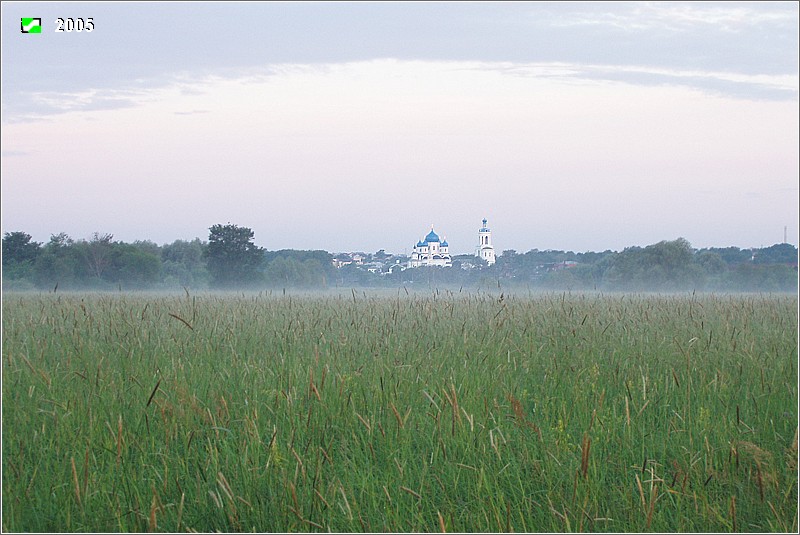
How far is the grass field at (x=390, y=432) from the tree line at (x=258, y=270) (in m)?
1.74

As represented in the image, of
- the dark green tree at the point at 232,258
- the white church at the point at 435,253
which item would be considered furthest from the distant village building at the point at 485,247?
the dark green tree at the point at 232,258

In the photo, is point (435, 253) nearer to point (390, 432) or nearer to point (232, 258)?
point (232, 258)

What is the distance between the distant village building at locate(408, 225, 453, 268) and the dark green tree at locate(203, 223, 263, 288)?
333 cm

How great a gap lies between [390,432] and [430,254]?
10.5 metres

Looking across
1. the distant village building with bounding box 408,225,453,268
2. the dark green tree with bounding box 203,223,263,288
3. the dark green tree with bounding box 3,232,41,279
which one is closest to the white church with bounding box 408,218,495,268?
the distant village building with bounding box 408,225,453,268

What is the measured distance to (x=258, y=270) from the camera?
1395 centimetres

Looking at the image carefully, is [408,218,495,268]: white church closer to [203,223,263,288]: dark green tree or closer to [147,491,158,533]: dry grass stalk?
[203,223,263,288]: dark green tree

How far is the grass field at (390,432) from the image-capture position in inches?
109

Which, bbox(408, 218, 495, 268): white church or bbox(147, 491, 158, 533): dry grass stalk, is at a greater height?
bbox(408, 218, 495, 268): white church

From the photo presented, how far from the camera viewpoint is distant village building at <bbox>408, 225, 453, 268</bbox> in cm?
1344

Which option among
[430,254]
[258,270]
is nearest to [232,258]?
[258,270]

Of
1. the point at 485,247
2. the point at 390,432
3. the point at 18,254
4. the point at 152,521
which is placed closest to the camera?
the point at 152,521

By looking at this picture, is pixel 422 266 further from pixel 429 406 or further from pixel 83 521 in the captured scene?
pixel 83 521

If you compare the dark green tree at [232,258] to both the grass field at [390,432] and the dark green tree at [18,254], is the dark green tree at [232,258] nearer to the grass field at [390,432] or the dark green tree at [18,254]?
the dark green tree at [18,254]
